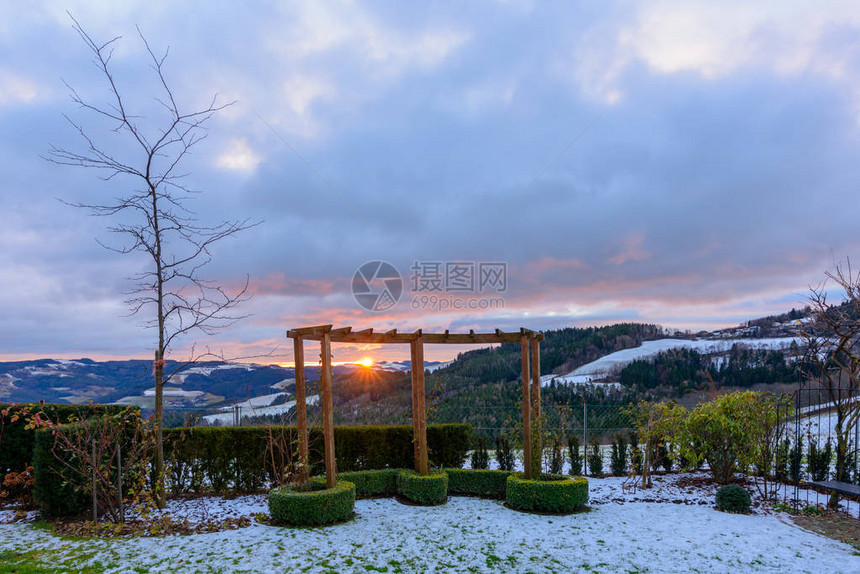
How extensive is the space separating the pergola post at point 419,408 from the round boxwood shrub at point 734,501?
4500 millimetres

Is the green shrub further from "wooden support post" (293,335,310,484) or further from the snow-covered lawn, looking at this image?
"wooden support post" (293,335,310,484)

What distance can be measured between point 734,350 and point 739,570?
34.1 meters

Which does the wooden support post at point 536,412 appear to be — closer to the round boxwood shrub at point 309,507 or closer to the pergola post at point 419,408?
the pergola post at point 419,408

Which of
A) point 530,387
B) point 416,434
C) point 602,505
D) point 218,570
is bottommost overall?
point 602,505

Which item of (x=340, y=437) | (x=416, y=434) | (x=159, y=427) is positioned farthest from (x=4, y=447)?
(x=416, y=434)

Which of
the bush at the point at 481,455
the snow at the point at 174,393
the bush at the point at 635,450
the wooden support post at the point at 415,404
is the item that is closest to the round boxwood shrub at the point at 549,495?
the wooden support post at the point at 415,404

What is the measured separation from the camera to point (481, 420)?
12.5 meters

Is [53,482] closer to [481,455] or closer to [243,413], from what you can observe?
[243,413]

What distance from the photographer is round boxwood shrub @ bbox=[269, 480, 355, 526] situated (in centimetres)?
632

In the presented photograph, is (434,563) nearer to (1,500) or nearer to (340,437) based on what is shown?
(340,437)

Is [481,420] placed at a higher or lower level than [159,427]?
lower

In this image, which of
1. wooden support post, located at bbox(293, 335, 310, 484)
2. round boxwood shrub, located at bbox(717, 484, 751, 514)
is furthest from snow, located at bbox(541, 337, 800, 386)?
wooden support post, located at bbox(293, 335, 310, 484)

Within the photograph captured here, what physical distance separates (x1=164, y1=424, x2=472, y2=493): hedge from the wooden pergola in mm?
994

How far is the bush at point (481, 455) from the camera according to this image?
9.71 metres
